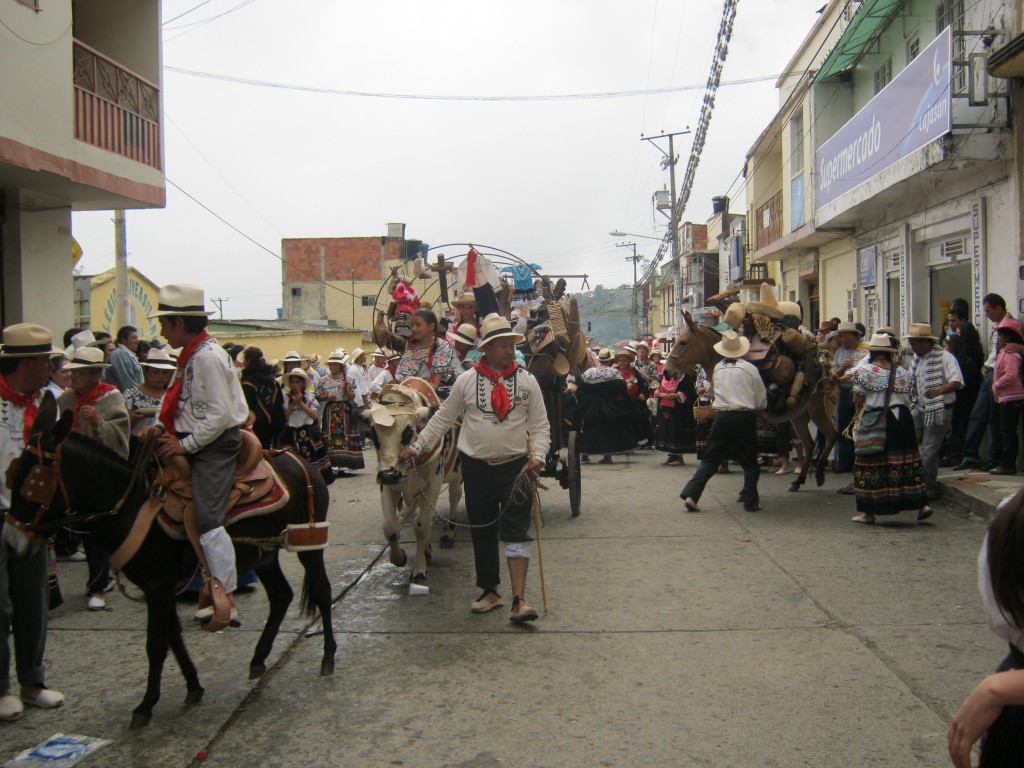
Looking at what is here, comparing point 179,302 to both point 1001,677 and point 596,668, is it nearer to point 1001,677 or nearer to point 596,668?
point 596,668

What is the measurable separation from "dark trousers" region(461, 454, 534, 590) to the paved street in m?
0.38

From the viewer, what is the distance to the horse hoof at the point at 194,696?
15.3 ft

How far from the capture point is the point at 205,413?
4.49 metres

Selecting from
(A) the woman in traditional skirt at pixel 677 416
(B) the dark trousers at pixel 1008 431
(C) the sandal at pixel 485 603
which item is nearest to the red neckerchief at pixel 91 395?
(C) the sandal at pixel 485 603

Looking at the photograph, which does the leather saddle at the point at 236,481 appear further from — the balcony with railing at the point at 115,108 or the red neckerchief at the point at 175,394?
the balcony with railing at the point at 115,108

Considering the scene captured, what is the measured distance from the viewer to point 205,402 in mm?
4496

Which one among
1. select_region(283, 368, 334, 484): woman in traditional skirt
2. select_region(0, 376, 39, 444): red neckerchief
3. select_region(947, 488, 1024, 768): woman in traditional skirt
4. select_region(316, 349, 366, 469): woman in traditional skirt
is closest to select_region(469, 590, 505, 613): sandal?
select_region(0, 376, 39, 444): red neckerchief

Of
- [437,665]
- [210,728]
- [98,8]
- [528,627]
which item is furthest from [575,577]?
[98,8]

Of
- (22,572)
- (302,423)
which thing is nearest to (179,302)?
(22,572)

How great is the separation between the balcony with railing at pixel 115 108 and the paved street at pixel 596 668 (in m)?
7.29

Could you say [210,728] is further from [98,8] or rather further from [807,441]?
[98,8]

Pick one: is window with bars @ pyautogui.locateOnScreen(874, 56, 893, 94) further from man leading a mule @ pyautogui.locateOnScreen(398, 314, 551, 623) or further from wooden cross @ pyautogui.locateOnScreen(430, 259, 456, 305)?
man leading a mule @ pyautogui.locateOnScreen(398, 314, 551, 623)

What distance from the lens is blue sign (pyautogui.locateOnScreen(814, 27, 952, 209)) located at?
12.0m

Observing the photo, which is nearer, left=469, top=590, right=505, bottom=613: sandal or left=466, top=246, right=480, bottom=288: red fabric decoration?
left=469, top=590, right=505, bottom=613: sandal
